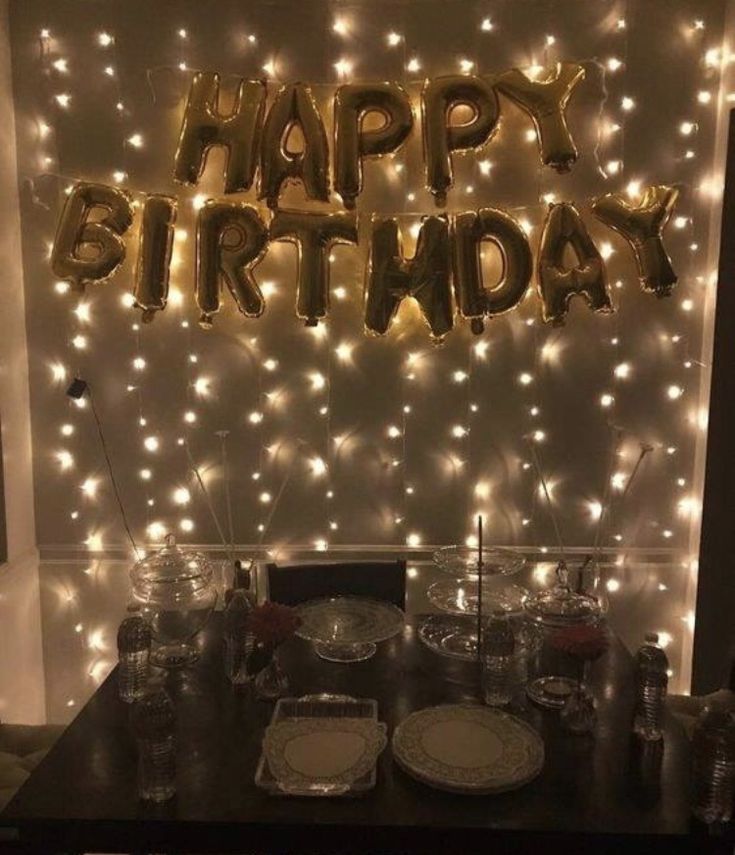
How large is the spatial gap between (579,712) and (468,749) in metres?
0.29

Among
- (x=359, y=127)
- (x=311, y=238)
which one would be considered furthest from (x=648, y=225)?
(x=311, y=238)

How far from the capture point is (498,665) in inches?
74.8

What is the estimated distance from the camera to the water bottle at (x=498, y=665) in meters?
1.90

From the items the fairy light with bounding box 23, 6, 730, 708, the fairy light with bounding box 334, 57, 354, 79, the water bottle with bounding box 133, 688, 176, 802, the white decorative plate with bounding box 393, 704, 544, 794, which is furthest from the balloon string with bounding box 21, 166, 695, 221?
the water bottle with bounding box 133, 688, 176, 802

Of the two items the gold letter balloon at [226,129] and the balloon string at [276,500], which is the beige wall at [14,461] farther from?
the balloon string at [276,500]

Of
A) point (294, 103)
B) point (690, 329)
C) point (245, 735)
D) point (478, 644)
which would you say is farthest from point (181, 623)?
point (690, 329)

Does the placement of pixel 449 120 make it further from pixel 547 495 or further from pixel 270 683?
pixel 270 683

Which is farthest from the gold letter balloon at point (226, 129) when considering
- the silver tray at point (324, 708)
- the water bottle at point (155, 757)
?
the water bottle at point (155, 757)

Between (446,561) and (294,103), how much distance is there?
161cm

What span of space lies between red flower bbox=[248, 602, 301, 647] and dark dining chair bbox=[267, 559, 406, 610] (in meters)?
A: 0.72

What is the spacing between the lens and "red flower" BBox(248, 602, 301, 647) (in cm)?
186

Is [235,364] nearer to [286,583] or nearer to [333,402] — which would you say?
[333,402]

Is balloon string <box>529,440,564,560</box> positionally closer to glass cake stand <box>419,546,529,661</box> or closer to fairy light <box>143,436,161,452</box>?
glass cake stand <box>419,546,529,661</box>

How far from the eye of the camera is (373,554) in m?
3.14
